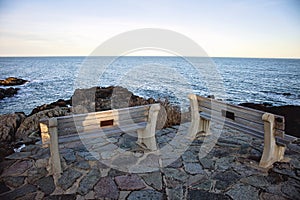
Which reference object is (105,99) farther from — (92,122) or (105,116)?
(92,122)

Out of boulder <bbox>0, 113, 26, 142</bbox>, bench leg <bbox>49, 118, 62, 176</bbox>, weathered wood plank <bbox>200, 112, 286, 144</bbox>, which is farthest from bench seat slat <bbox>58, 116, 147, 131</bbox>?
boulder <bbox>0, 113, 26, 142</bbox>

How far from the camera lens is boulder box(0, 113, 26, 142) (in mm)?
5754

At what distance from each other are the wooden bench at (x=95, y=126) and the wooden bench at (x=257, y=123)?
1149 millimetres

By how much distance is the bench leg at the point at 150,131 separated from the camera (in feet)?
13.0

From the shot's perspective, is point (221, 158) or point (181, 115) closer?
point (221, 158)

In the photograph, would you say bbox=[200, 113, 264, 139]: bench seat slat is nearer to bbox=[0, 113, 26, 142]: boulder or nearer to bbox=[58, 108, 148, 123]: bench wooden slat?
bbox=[58, 108, 148, 123]: bench wooden slat

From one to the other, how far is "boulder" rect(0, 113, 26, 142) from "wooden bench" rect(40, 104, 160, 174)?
3.25 metres

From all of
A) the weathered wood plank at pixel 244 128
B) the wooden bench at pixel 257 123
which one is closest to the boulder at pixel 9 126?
the wooden bench at pixel 257 123

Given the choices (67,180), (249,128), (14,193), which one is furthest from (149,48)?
(14,193)

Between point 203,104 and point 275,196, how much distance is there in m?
2.17

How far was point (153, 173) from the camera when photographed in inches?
130

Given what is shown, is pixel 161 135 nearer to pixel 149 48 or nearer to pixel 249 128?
pixel 249 128

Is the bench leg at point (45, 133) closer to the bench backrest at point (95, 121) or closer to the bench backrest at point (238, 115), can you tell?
the bench backrest at point (95, 121)

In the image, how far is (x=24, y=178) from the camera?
3.18 meters
